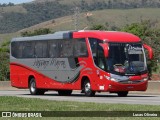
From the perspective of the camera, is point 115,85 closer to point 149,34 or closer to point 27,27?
point 149,34

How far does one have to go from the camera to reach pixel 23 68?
36.8 metres

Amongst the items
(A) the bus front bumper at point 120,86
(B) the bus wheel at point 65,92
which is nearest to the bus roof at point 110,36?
(A) the bus front bumper at point 120,86

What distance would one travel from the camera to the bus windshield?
99.8 ft

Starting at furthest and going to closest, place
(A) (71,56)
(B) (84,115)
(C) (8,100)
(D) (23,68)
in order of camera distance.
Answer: (D) (23,68) < (A) (71,56) < (C) (8,100) < (B) (84,115)

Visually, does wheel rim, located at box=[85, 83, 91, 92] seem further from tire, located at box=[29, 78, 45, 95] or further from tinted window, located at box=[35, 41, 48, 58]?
tire, located at box=[29, 78, 45, 95]

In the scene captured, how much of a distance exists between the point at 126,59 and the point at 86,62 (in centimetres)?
211

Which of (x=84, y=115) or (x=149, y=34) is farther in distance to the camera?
(x=149, y=34)

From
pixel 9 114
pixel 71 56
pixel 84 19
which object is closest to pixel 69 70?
pixel 71 56

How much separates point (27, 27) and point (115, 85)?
166 m

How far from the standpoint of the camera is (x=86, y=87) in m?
31.8

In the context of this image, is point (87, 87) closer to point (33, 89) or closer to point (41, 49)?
point (41, 49)

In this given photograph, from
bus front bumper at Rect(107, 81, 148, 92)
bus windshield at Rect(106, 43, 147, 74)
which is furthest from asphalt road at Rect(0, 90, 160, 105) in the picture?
bus windshield at Rect(106, 43, 147, 74)

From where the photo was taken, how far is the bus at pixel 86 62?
3052 centimetres

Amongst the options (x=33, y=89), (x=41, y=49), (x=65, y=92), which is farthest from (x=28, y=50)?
(x=65, y=92)
